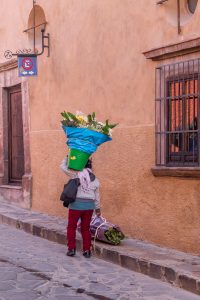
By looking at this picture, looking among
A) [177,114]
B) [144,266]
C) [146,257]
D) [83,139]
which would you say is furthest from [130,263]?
[177,114]

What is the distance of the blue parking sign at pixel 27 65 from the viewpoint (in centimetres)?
1217

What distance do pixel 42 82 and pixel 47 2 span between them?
1536 mm

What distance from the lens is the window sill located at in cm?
800

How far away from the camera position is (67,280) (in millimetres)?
7129

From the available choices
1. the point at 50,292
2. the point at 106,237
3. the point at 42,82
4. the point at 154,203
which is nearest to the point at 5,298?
the point at 50,292

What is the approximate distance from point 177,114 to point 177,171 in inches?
→ 31.0

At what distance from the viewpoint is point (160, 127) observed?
28.8 ft

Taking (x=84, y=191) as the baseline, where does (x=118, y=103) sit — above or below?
above

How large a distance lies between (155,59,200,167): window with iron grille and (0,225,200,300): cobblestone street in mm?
1696

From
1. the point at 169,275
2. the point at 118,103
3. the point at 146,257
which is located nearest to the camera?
the point at 169,275

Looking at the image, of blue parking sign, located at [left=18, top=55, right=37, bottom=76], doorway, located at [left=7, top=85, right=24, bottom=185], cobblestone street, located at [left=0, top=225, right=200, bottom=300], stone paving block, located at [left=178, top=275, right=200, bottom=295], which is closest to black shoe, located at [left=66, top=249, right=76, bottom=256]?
cobblestone street, located at [left=0, top=225, right=200, bottom=300]

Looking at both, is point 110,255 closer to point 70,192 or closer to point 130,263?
point 130,263

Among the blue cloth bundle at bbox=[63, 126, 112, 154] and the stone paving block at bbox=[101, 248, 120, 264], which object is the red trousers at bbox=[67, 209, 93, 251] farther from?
the blue cloth bundle at bbox=[63, 126, 112, 154]

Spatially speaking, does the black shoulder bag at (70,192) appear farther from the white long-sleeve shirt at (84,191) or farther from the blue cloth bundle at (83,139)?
the blue cloth bundle at (83,139)
